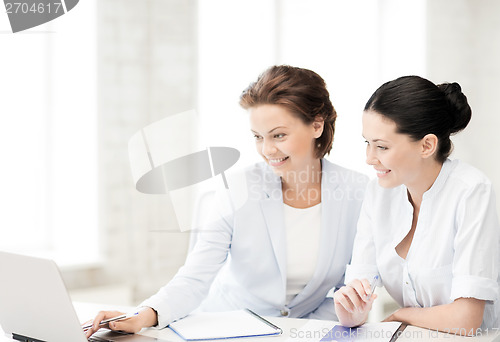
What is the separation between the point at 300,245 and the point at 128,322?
65cm

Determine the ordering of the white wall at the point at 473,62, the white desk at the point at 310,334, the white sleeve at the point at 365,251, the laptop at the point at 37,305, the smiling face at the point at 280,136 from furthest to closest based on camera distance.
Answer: the white wall at the point at 473,62, the smiling face at the point at 280,136, the white sleeve at the point at 365,251, the white desk at the point at 310,334, the laptop at the point at 37,305

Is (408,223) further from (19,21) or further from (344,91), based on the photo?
(19,21)

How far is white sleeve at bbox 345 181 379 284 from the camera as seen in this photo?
1.62 metres

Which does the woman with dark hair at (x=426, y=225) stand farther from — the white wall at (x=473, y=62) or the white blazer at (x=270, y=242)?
the white wall at (x=473, y=62)

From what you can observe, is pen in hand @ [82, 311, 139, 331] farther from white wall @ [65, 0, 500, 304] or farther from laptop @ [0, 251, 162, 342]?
white wall @ [65, 0, 500, 304]

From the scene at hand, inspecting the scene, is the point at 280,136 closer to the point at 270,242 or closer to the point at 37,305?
the point at 270,242

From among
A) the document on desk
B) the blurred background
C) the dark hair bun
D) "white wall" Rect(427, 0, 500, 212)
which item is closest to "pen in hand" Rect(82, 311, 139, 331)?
the document on desk

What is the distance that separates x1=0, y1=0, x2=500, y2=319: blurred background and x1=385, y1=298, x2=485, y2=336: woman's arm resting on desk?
5.81 feet

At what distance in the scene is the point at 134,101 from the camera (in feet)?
9.50

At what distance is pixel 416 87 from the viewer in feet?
4.95

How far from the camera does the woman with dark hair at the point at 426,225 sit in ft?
4.62

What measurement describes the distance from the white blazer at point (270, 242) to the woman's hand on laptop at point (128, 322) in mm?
285

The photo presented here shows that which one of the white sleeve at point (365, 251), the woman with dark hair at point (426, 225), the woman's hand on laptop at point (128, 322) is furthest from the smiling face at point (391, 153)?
the woman's hand on laptop at point (128, 322)

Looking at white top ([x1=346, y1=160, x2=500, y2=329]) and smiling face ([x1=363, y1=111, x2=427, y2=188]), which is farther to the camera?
smiling face ([x1=363, y1=111, x2=427, y2=188])
